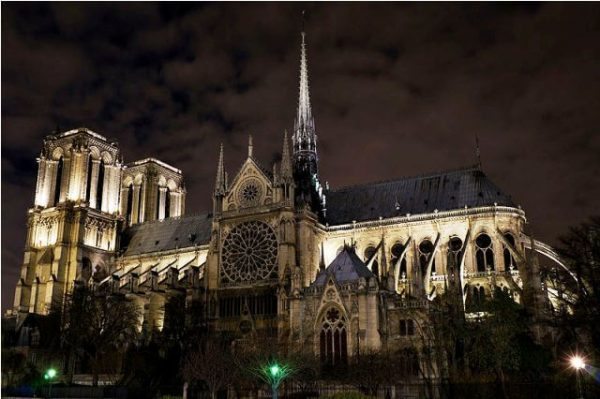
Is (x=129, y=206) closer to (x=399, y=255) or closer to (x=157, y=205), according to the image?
(x=157, y=205)

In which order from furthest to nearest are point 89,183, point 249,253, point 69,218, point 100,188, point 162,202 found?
point 162,202 → point 100,188 → point 89,183 → point 69,218 → point 249,253

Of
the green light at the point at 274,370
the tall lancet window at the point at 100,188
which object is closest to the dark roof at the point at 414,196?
the tall lancet window at the point at 100,188

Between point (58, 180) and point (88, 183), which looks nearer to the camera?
point (88, 183)

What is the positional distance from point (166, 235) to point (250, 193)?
1914 centimetres

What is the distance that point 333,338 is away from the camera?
35594 mm

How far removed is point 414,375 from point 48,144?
53828 millimetres

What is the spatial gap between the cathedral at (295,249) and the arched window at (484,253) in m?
0.11

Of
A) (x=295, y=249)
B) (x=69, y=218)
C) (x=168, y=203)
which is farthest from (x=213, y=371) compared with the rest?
(x=168, y=203)

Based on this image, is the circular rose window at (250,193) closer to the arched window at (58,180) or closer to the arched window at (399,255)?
the arched window at (399,255)

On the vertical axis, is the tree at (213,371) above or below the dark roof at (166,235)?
below

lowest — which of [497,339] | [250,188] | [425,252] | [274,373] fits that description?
[274,373]

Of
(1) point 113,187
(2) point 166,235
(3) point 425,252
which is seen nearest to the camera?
(3) point 425,252

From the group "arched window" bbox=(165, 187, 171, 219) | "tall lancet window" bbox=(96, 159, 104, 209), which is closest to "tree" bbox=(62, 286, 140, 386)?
"tall lancet window" bbox=(96, 159, 104, 209)

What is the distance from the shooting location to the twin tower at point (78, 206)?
201ft
